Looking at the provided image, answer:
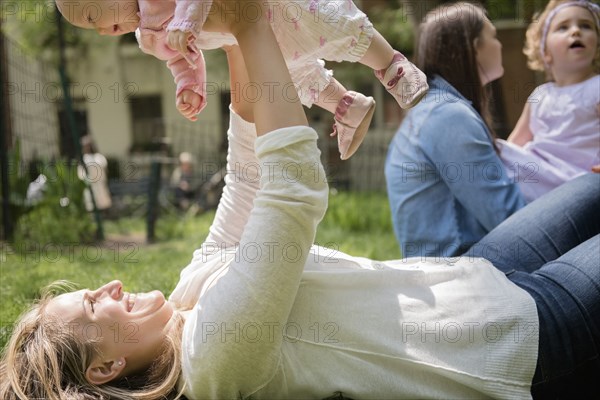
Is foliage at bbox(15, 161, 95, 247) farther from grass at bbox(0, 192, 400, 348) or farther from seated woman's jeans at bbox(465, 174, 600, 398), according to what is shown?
seated woman's jeans at bbox(465, 174, 600, 398)

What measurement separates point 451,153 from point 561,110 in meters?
0.80

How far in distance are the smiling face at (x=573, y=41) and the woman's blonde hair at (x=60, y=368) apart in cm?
239

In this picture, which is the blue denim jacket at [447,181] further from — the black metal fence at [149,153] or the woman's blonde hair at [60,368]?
the black metal fence at [149,153]

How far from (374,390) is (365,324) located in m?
0.15

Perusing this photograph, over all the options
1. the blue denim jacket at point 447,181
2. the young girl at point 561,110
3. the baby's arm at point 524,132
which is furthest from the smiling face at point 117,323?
the baby's arm at point 524,132

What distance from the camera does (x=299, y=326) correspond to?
5.35ft

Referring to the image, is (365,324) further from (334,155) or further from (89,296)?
(334,155)

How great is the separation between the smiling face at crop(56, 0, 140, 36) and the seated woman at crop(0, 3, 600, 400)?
0.40m

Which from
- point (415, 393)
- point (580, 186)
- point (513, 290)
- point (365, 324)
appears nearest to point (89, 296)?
point (365, 324)

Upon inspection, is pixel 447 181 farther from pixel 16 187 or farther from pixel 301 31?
pixel 16 187

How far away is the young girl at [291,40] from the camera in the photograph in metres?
1.54

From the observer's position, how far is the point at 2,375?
1622 mm

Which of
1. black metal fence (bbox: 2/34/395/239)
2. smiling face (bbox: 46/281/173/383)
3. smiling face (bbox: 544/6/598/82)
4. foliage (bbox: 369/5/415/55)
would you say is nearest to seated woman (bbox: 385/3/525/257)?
smiling face (bbox: 544/6/598/82)

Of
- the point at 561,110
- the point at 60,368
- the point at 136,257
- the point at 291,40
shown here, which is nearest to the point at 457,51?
the point at 561,110
